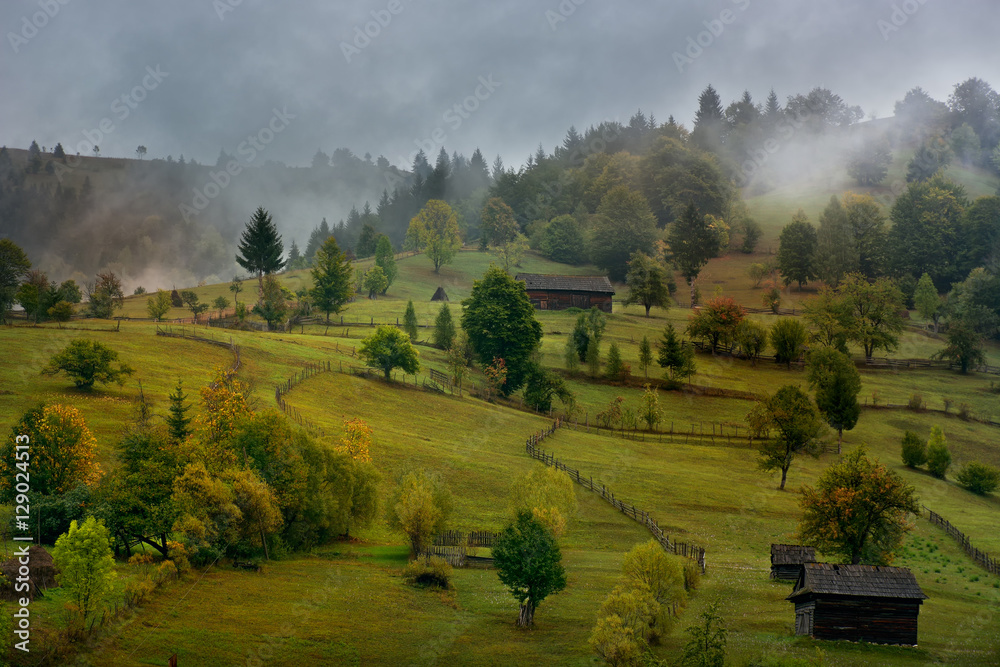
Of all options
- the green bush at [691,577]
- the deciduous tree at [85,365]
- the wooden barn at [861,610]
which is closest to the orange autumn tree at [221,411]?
the deciduous tree at [85,365]

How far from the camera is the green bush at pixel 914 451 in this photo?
237ft

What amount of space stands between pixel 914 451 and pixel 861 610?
42.8m

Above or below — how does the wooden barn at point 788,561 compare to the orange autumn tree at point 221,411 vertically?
below

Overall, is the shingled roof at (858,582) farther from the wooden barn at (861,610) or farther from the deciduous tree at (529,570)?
the deciduous tree at (529,570)

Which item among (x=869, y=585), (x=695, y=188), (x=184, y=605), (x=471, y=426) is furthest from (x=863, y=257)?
(x=184, y=605)

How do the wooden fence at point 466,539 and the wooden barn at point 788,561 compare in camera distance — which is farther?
the wooden fence at point 466,539

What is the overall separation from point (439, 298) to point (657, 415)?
5780cm

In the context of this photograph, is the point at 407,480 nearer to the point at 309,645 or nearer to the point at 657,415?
the point at 309,645

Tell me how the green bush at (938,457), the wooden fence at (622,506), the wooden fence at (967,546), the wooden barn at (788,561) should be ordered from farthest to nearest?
the green bush at (938,457), the wooden fence at (967,546), the wooden fence at (622,506), the wooden barn at (788,561)

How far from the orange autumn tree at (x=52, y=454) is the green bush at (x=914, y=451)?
66.4 metres

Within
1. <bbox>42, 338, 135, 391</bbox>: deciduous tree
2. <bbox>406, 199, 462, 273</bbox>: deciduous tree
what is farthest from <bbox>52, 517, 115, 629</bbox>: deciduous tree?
<bbox>406, 199, 462, 273</bbox>: deciduous tree

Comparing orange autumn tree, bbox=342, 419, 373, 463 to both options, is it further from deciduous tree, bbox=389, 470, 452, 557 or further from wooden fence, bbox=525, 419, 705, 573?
wooden fence, bbox=525, 419, 705, 573

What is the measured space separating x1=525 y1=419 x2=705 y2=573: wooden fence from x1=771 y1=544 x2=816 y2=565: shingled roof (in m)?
4.05

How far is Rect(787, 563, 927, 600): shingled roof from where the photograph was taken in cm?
3531
